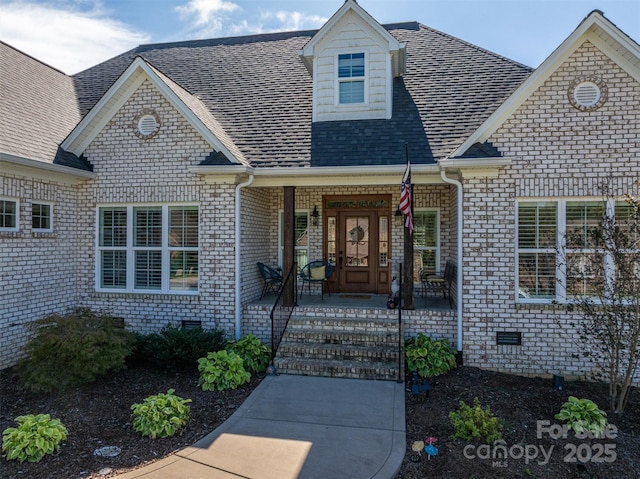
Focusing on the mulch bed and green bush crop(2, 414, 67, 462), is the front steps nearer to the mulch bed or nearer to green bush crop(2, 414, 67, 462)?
the mulch bed

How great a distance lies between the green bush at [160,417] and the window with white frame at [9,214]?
14.5 feet

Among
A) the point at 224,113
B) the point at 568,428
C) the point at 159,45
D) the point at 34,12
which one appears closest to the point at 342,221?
the point at 224,113

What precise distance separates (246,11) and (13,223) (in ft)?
22.3

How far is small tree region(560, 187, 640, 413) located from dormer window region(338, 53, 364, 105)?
5219 mm

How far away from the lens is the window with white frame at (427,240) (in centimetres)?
954

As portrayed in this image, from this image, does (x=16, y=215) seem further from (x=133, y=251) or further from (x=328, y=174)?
(x=328, y=174)

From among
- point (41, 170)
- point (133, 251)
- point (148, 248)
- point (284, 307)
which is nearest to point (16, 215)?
point (41, 170)

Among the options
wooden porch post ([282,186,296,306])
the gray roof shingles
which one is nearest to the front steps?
wooden porch post ([282,186,296,306])

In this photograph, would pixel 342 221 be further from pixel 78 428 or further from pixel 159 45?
pixel 159 45

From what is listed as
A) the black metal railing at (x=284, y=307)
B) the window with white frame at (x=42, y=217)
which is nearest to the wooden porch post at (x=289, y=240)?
the black metal railing at (x=284, y=307)

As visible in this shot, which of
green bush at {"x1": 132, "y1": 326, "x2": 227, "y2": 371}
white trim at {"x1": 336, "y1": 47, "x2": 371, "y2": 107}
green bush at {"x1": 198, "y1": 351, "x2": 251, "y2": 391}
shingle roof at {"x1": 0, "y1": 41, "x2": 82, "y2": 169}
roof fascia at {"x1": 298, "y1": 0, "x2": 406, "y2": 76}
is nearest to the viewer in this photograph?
green bush at {"x1": 198, "y1": 351, "x2": 251, "y2": 391}

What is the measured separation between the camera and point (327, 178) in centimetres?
809

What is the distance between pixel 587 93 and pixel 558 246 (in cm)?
264

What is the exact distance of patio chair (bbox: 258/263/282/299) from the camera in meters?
9.17
